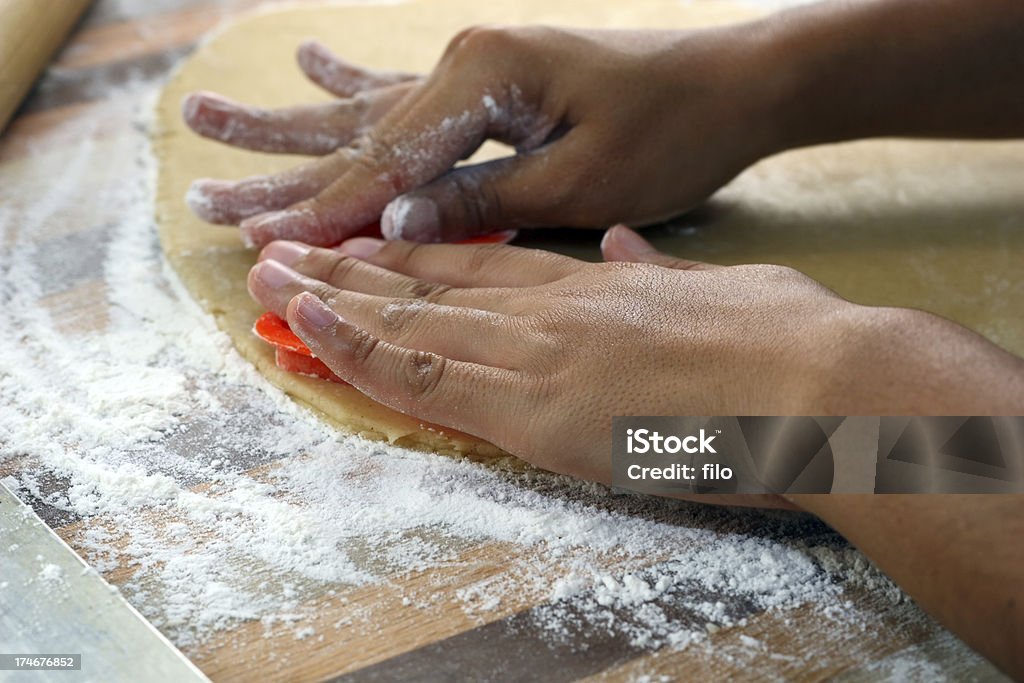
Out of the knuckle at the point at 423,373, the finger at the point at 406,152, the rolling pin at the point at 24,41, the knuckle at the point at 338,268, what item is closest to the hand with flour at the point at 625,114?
the finger at the point at 406,152

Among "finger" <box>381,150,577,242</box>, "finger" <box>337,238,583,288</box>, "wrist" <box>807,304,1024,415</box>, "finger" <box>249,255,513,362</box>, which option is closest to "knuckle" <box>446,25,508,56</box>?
"finger" <box>381,150,577,242</box>

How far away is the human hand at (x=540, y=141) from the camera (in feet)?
4.49

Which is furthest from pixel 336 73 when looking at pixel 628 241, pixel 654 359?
pixel 654 359

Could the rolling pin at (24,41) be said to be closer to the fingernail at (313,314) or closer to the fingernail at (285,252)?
the fingernail at (285,252)

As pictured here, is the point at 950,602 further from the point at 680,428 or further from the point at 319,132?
the point at 319,132

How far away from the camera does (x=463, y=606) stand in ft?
3.00

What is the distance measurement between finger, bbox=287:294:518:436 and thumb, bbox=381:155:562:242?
27 cm

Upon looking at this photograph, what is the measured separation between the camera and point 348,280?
126cm

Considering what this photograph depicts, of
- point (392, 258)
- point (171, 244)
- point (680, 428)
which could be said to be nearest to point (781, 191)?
point (392, 258)

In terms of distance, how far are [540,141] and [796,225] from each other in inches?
15.9

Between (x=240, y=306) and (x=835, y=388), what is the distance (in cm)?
79

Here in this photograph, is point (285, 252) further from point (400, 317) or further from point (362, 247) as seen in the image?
point (400, 317)

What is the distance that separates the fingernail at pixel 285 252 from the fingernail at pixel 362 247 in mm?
53

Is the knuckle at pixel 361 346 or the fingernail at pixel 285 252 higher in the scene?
the knuckle at pixel 361 346
